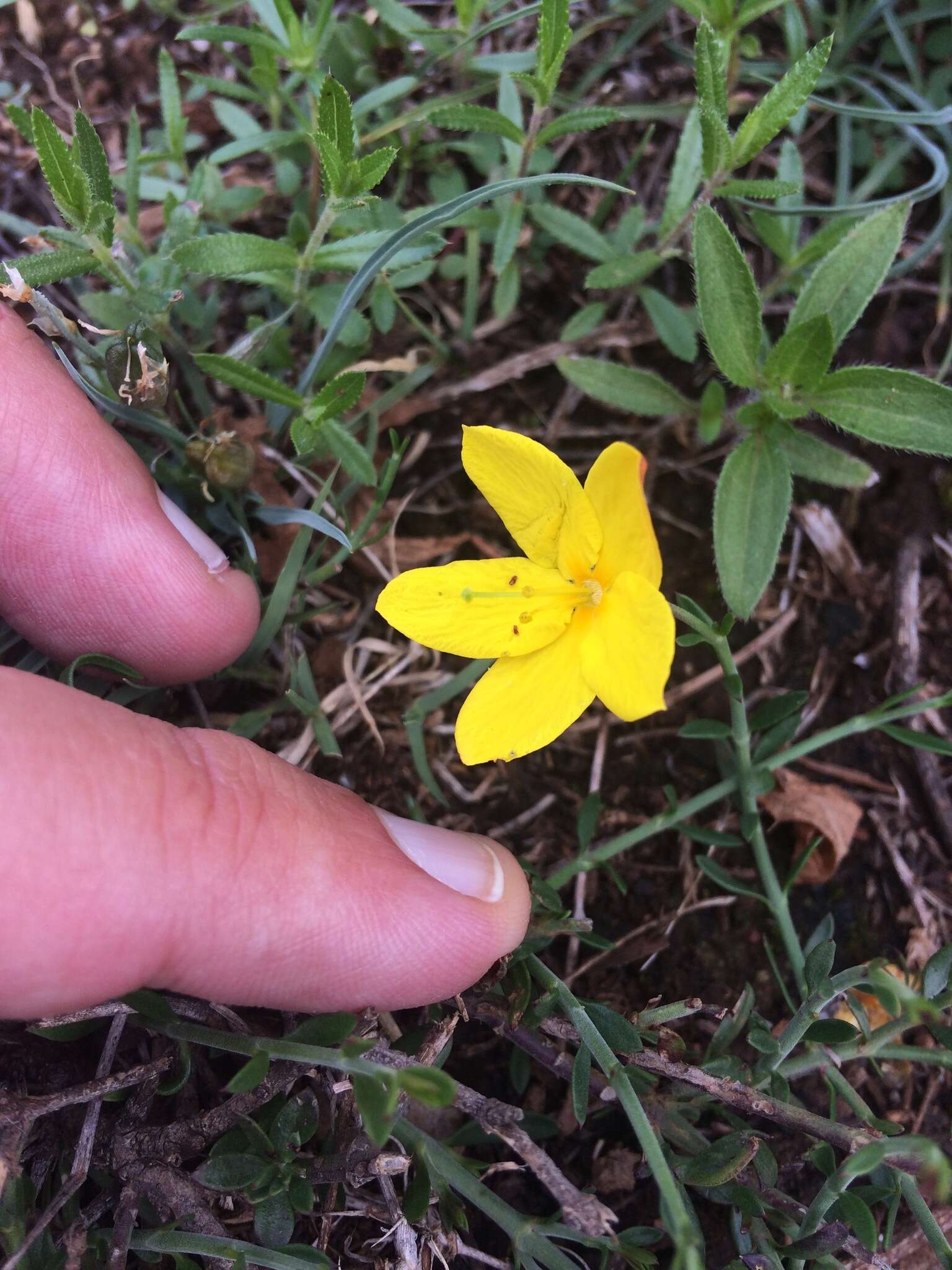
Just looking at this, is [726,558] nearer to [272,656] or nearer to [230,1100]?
[272,656]

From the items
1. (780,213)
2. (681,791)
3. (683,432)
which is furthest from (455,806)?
(780,213)

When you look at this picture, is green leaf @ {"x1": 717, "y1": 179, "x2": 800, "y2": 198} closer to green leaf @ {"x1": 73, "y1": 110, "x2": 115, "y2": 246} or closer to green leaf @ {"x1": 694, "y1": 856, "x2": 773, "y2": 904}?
green leaf @ {"x1": 73, "y1": 110, "x2": 115, "y2": 246}

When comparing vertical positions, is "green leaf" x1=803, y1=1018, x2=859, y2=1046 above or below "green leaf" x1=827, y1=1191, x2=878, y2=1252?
above

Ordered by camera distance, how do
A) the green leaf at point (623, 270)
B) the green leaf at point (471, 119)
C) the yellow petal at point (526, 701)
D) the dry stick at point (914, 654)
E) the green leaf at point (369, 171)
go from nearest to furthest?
the yellow petal at point (526, 701), the green leaf at point (369, 171), the green leaf at point (471, 119), the green leaf at point (623, 270), the dry stick at point (914, 654)

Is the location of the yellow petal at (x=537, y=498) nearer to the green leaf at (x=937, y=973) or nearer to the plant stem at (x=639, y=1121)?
the plant stem at (x=639, y=1121)

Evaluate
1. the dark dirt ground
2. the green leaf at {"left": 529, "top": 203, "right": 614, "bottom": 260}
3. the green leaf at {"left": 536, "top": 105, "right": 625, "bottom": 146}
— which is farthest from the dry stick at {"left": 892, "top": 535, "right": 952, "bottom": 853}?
the green leaf at {"left": 536, "top": 105, "right": 625, "bottom": 146}

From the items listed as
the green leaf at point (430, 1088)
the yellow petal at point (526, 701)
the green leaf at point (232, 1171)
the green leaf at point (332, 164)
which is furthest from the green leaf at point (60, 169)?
the green leaf at point (232, 1171)

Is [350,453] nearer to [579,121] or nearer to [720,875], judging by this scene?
[579,121]

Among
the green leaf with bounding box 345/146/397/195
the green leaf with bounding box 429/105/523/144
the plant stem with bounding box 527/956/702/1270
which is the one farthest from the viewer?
the green leaf with bounding box 429/105/523/144
